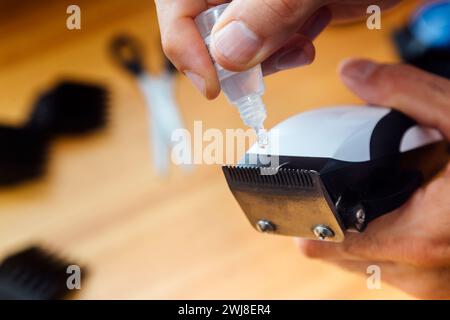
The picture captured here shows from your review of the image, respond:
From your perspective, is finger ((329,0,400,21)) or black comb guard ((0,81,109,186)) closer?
finger ((329,0,400,21))

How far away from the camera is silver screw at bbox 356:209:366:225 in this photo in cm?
41

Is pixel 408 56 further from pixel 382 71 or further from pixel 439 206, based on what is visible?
pixel 439 206

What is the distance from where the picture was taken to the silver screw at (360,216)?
1.36 ft

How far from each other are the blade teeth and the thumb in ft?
0.21

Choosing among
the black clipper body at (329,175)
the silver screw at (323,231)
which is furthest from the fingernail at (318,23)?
the silver screw at (323,231)

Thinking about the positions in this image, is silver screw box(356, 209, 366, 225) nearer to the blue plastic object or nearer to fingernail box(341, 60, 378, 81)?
fingernail box(341, 60, 378, 81)

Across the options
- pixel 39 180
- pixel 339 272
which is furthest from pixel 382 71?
pixel 39 180

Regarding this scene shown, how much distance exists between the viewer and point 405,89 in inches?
20.6

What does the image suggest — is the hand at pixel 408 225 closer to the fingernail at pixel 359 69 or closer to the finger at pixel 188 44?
the fingernail at pixel 359 69

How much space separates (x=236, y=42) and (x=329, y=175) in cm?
10

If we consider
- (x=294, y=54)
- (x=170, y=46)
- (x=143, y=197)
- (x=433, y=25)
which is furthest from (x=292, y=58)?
(x=433, y=25)

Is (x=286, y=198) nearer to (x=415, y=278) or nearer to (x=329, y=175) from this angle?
(x=329, y=175)

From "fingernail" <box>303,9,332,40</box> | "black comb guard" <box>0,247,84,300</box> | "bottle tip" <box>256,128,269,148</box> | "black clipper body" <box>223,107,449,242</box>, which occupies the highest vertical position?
"fingernail" <box>303,9,332,40</box>

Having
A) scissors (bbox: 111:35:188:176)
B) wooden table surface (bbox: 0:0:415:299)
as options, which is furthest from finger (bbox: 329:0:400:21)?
scissors (bbox: 111:35:188:176)
